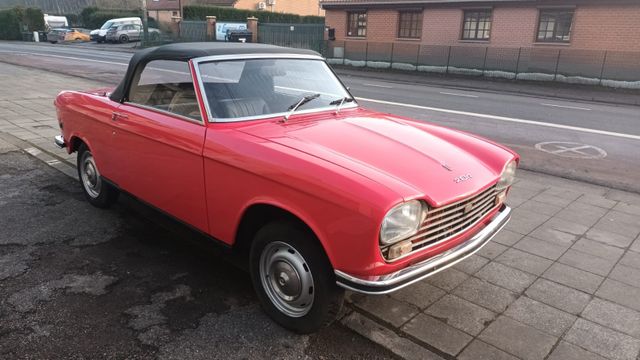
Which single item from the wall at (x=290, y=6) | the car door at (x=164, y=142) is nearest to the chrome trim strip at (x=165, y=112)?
the car door at (x=164, y=142)

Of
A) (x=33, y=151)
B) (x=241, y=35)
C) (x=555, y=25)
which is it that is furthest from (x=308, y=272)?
(x=241, y=35)

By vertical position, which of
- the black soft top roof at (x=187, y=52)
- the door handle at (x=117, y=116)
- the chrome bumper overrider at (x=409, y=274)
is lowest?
the chrome bumper overrider at (x=409, y=274)

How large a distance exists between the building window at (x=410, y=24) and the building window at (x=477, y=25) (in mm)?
2538

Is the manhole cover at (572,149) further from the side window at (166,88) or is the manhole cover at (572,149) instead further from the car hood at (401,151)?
the side window at (166,88)

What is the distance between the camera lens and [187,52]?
3.72 m

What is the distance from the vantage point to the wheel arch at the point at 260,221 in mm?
2722

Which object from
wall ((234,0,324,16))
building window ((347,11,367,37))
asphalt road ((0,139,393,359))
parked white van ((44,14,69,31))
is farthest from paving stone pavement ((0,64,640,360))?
parked white van ((44,14,69,31))

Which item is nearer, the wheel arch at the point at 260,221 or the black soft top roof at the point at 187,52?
the wheel arch at the point at 260,221

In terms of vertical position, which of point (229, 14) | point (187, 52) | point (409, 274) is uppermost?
point (229, 14)

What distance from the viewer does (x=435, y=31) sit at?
24156mm

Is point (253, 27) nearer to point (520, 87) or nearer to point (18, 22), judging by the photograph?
point (520, 87)

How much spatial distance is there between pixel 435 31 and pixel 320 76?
21.7 metres

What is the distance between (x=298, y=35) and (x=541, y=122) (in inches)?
810

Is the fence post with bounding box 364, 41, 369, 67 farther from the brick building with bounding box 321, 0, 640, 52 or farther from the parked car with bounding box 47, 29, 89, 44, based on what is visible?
the parked car with bounding box 47, 29, 89, 44
